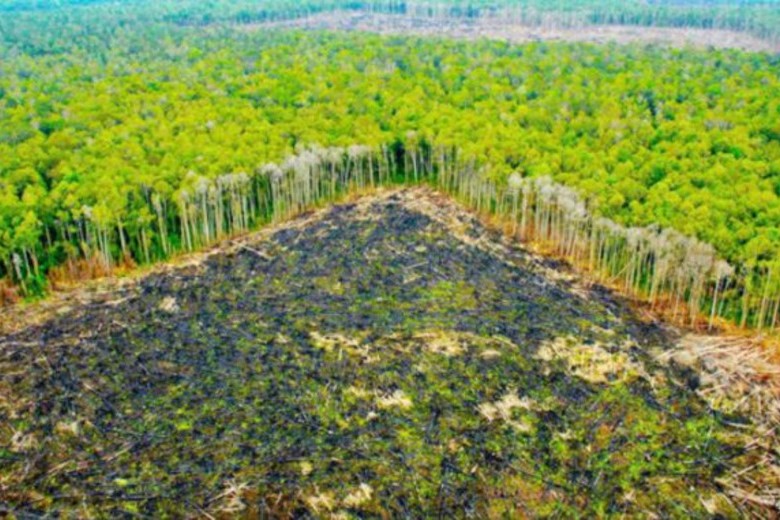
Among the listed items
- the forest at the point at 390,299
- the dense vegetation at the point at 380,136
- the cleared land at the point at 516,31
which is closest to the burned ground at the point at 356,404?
the forest at the point at 390,299

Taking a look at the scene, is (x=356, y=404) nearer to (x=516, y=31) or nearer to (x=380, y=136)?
(x=380, y=136)

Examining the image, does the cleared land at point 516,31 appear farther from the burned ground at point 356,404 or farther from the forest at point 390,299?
the burned ground at point 356,404

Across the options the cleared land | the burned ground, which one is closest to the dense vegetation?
the burned ground

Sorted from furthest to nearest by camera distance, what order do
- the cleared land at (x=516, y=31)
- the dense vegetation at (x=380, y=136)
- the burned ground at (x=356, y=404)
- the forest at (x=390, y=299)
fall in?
the cleared land at (x=516, y=31)
the dense vegetation at (x=380, y=136)
the forest at (x=390, y=299)
the burned ground at (x=356, y=404)

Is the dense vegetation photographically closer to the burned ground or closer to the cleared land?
the burned ground

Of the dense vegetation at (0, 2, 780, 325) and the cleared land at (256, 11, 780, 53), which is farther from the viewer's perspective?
the cleared land at (256, 11, 780, 53)
